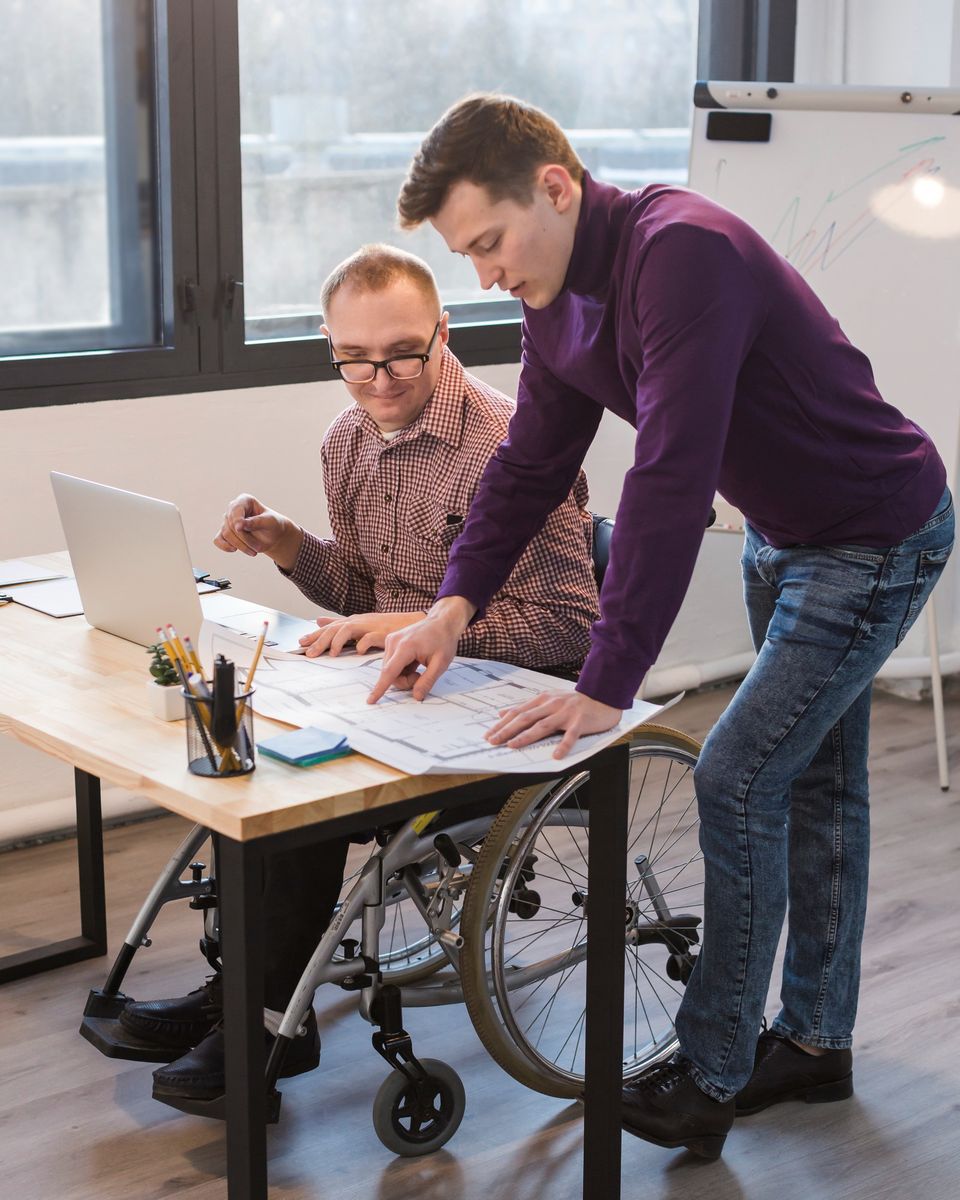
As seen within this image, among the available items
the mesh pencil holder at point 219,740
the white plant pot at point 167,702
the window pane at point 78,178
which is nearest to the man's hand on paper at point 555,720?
the mesh pencil holder at point 219,740

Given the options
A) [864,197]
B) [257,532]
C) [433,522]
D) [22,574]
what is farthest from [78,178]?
[864,197]

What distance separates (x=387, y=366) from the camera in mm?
2096

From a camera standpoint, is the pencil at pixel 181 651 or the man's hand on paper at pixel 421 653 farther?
the man's hand on paper at pixel 421 653

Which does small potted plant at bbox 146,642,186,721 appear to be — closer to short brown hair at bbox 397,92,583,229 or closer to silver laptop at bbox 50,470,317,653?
silver laptop at bbox 50,470,317,653

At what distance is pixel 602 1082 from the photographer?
1.79 meters

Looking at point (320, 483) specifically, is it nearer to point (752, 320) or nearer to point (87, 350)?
point (87, 350)

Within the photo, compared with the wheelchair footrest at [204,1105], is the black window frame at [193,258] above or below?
above

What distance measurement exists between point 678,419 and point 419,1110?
39.3 inches

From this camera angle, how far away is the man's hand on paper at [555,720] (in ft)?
5.28

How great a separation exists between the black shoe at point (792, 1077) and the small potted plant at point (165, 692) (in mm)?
984

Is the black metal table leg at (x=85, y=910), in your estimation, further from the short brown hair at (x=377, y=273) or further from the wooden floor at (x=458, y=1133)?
the short brown hair at (x=377, y=273)

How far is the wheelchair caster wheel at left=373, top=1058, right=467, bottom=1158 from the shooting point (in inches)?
77.8

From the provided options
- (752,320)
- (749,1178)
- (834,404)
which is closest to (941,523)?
(834,404)

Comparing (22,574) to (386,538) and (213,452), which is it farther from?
(213,452)
